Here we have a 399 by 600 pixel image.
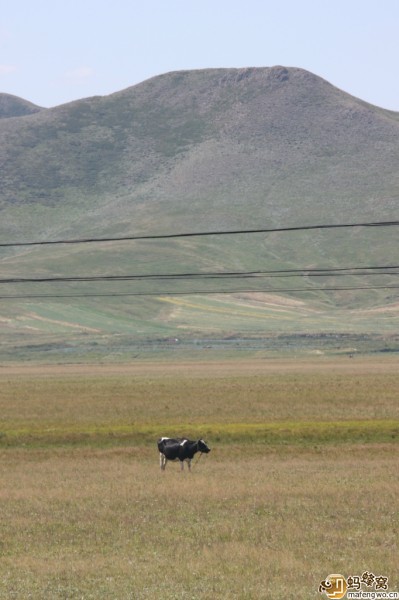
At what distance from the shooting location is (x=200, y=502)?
27.5 m

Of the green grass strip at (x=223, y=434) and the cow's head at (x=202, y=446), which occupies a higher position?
the cow's head at (x=202, y=446)

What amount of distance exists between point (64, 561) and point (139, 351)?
151233 millimetres

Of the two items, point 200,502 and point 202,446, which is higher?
point 200,502

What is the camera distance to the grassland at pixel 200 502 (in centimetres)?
1930

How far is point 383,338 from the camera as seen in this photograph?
616 ft

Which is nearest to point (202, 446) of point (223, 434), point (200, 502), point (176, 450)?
point (176, 450)

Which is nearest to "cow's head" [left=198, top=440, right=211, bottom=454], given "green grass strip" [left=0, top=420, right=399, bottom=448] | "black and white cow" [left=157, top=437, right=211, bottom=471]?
"black and white cow" [left=157, top=437, right=211, bottom=471]

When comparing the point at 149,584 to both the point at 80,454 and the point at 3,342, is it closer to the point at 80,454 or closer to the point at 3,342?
the point at 80,454

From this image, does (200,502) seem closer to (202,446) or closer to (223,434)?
(202,446)

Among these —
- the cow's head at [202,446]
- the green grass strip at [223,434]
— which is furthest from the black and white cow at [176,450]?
the green grass strip at [223,434]

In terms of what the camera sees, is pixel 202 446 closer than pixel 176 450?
No

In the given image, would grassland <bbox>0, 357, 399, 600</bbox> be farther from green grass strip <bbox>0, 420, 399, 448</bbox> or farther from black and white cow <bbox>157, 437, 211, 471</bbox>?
black and white cow <bbox>157, 437, 211, 471</bbox>

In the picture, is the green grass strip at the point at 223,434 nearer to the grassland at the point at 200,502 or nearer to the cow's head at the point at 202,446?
A: the grassland at the point at 200,502

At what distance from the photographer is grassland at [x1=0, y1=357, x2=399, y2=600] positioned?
19.3 metres
